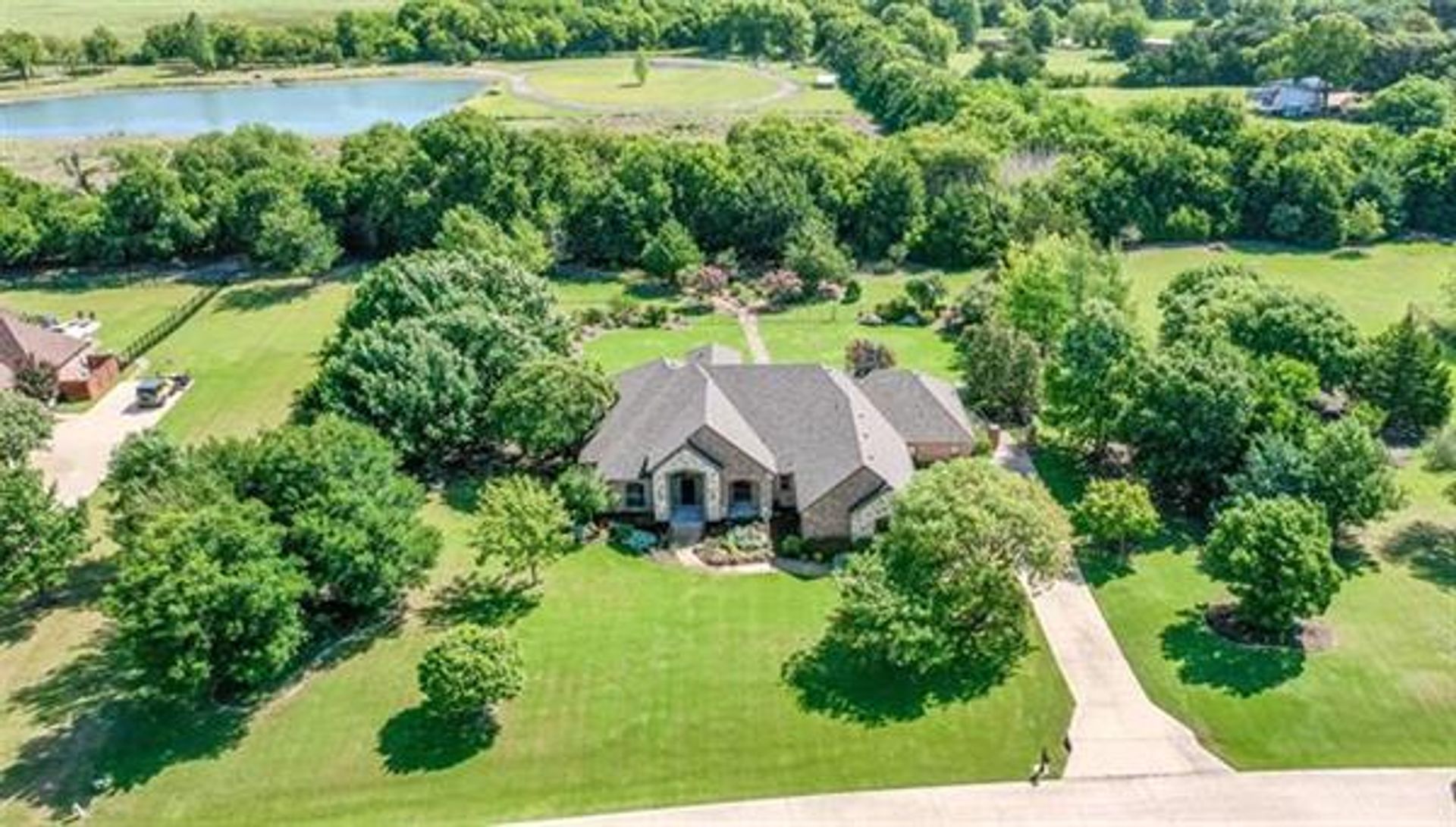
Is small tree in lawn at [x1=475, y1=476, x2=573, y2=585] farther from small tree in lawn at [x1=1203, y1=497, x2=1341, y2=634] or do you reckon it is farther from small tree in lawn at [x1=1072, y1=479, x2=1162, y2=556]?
small tree in lawn at [x1=1203, y1=497, x2=1341, y2=634]

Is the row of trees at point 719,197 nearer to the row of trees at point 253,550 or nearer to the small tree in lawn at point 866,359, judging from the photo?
the small tree in lawn at point 866,359

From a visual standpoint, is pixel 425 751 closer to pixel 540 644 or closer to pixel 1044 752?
pixel 540 644

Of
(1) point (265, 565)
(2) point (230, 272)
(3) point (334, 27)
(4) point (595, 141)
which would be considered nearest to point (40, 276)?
(2) point (230, 272)

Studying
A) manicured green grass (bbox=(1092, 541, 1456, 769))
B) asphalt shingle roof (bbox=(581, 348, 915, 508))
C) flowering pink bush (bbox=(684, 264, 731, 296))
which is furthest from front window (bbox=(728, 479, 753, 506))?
flowering pink bush (bbox=(684, 264, 731, 296))

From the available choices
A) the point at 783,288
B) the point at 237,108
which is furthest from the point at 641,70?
the point at 783,288

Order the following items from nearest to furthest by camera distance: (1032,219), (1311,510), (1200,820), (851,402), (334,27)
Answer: (1200,820) < (1311,510) < (851,402) < (1032,219) < (334,27)

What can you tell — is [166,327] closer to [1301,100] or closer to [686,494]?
[686,494]
